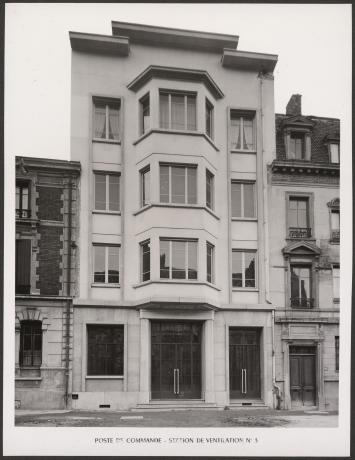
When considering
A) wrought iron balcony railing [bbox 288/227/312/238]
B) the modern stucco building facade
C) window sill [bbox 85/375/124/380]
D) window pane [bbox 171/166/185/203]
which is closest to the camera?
window sill [bbox 85/375/124/380]

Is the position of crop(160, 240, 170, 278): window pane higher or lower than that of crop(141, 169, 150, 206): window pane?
lower

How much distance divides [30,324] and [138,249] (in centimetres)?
455

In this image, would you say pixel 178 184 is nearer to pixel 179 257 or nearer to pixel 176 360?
pixel 179 257

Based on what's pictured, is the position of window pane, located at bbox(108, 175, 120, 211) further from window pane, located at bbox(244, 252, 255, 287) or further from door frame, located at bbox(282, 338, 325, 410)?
door frame, located at bbox(282, 338, 325, 410)

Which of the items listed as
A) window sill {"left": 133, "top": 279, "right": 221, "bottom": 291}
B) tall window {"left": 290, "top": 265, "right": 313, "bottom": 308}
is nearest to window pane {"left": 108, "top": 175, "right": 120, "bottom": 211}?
window sill {"left": 133, "top": 279, "right": 221, "bottom": 291}

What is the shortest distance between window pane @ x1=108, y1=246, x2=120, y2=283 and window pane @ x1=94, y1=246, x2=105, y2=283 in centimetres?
21

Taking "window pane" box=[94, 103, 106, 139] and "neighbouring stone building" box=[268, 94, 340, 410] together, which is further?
"window pane" box=[94, 103, 106, 139]

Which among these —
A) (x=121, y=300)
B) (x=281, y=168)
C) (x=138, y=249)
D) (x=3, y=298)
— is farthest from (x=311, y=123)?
(x=3, y=298)

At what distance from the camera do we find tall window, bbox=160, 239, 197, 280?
77.6 feet

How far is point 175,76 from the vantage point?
923 inches

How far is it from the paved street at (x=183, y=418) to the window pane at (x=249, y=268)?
4.50 metres

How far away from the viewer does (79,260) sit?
2366cm

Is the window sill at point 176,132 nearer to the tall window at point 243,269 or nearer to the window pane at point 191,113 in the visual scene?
the window pane at point 191,113

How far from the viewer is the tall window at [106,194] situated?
23.4m
